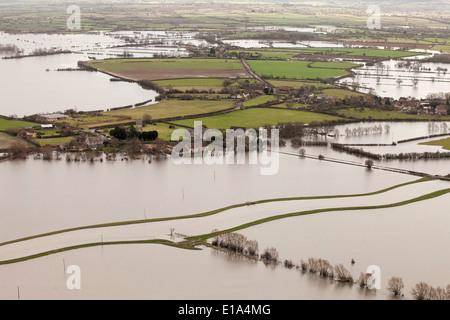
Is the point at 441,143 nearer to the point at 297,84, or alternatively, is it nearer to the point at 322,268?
the point at 297,84

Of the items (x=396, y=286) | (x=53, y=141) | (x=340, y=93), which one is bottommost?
(x=396, y=286)

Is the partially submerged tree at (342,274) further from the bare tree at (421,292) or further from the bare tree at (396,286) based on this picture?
the bare tree at (421,292)

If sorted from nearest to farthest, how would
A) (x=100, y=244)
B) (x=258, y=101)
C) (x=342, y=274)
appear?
(x=342, y=274) < (x=100, y=244) < (x=258, y=101)

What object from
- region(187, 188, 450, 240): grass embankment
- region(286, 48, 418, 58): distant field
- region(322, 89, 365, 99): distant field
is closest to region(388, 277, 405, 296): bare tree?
region(187, 188, 450, 240): grass embankment

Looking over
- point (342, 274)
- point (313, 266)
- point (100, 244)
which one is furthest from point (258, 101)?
point (342, 274)

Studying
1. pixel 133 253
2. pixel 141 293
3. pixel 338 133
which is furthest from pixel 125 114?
pixel 141 293

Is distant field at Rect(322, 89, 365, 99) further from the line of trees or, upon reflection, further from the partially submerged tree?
the partially submerged tree
